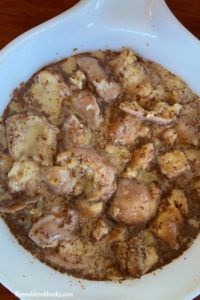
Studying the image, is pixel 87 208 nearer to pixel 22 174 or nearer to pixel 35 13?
pixel 22 174

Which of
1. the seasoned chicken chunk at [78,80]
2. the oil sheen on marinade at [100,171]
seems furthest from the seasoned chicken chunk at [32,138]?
the seasoned chicken chunk at [78,80]

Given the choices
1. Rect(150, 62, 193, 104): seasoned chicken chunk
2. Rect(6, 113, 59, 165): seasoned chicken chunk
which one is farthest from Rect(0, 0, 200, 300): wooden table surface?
Rect(6, 113, 59, 165): seasoned chicken chunk

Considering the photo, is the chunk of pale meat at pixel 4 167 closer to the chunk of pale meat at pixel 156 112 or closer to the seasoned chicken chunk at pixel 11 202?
the seasoned chicken chunk at pixel 11 202

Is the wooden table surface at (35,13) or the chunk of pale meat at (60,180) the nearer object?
the chunk of pale meat at (60,180)

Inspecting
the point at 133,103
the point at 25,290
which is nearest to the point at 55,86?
the point at 133,103

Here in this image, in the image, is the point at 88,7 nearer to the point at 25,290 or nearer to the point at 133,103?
the point at 133,103

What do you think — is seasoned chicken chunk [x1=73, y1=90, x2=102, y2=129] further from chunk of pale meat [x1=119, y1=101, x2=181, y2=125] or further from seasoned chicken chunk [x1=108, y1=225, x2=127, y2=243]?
seasoned chicken chunk [x1=108, y1=225, x2=127, y2=243]

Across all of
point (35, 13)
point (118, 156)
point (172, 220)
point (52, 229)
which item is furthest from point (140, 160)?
point (35, 13)
